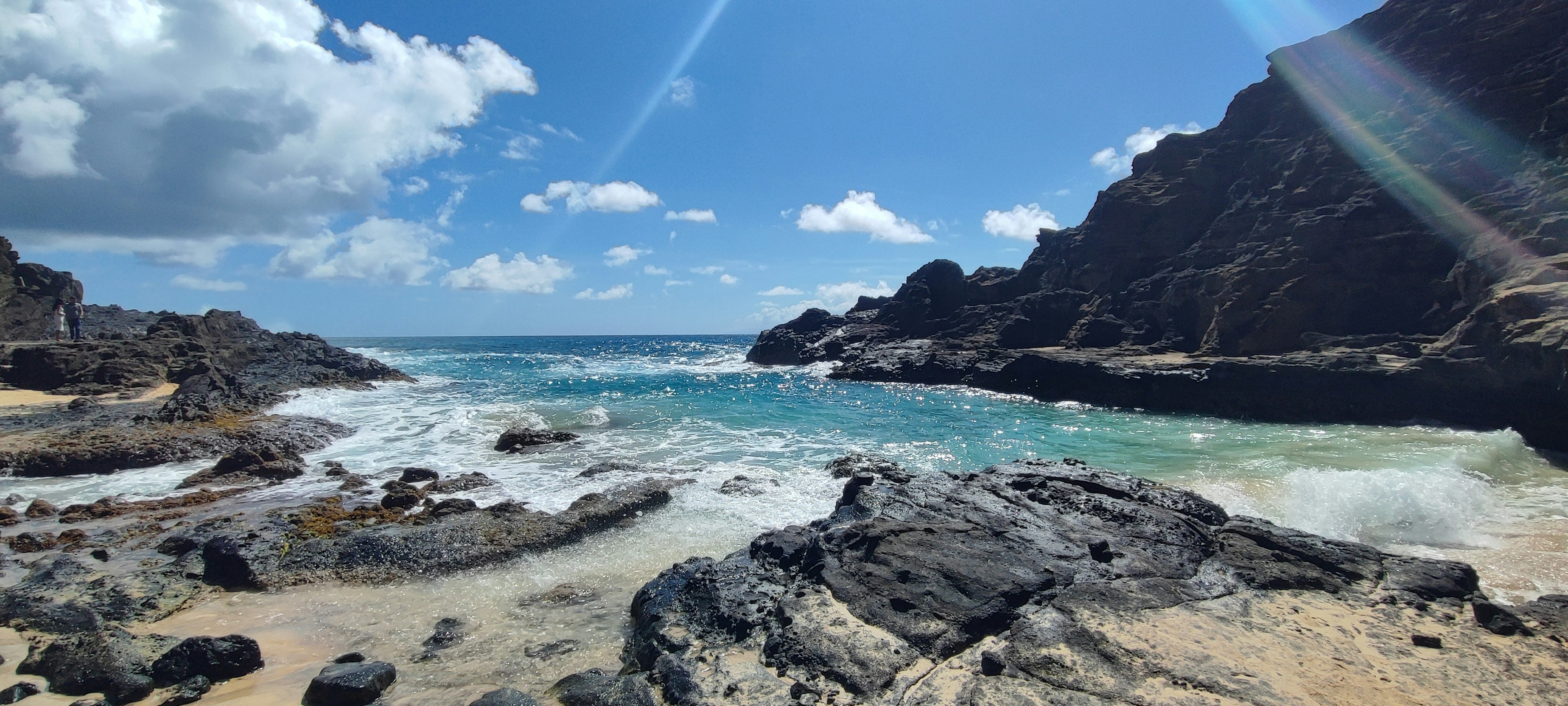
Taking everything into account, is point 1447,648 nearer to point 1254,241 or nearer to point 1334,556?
point 1334,556

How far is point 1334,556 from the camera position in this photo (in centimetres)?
627

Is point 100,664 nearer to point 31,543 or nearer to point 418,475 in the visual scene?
point 31,543

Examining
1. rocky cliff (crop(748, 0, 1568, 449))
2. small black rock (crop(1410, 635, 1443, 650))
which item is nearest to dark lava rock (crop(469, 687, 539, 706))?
small black rock (crop(1410, 635, 1443, 650))

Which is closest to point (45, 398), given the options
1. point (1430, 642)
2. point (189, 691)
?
point (189, 691)

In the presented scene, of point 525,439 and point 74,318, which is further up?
point 74,318

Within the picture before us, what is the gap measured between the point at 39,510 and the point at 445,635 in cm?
987

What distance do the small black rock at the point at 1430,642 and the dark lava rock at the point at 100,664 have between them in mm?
10585

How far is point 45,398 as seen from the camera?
65.0 feet

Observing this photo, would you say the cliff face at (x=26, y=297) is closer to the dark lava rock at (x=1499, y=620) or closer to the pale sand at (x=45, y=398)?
the pale sand at (x=45, y=398)

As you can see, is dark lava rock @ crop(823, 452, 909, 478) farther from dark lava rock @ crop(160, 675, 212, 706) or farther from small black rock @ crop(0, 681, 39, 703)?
small black rock @ crop(0, 681, 39, 703)

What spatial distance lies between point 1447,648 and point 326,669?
30.8ft

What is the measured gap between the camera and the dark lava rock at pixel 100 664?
4.92 m

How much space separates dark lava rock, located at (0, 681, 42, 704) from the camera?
471 centimetres

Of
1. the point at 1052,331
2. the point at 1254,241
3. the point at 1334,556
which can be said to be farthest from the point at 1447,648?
the point at 1052,331
